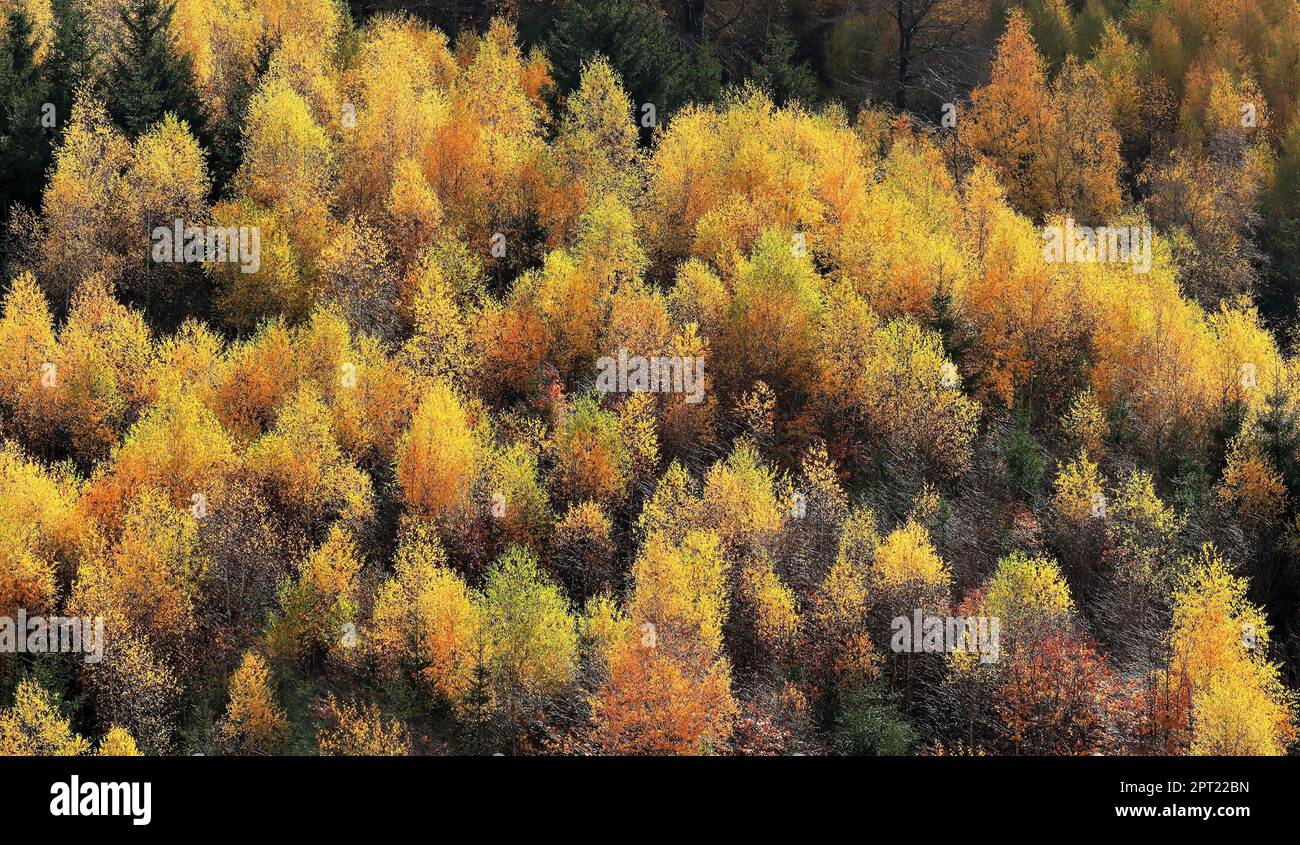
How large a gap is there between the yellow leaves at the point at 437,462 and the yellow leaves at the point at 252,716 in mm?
12513

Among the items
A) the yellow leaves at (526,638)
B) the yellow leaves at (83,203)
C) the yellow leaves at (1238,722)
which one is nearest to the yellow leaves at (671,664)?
the yellow leaves at (526,638)

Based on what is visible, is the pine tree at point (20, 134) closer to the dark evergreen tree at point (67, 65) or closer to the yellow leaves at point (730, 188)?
the dark evergreen tree at point (67, 65)

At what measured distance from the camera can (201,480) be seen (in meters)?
63.4

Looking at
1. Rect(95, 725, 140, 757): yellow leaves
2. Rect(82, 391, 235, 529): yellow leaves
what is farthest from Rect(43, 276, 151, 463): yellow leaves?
Rect(95, 725, 140, 757): yellow leaves

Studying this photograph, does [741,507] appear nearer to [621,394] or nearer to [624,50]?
[621,394]

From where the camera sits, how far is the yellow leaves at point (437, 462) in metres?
63.5

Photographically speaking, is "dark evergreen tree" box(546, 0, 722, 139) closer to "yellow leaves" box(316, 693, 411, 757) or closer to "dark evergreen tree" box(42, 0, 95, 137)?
"dark evergreen tree" box(42, 0, 95, 137)

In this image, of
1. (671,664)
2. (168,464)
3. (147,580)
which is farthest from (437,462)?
(671,664)

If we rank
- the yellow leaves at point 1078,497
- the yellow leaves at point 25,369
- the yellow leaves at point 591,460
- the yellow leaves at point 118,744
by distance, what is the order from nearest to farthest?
1. the yellow leaves at point 118,744
2. the yellow leaves at point 1078,497
3. the yellow leaves at point 591,460
4. the yellow leaves at point 25,369

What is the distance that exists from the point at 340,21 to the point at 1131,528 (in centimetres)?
5812

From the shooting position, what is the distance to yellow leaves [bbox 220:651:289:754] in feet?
167

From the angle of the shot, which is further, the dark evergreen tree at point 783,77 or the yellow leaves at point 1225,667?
the dark evergreen tree at point 783,77

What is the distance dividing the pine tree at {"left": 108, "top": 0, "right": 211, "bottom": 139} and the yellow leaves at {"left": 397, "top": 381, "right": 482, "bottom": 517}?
23.2 m

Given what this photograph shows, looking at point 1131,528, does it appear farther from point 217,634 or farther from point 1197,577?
point 217,634
